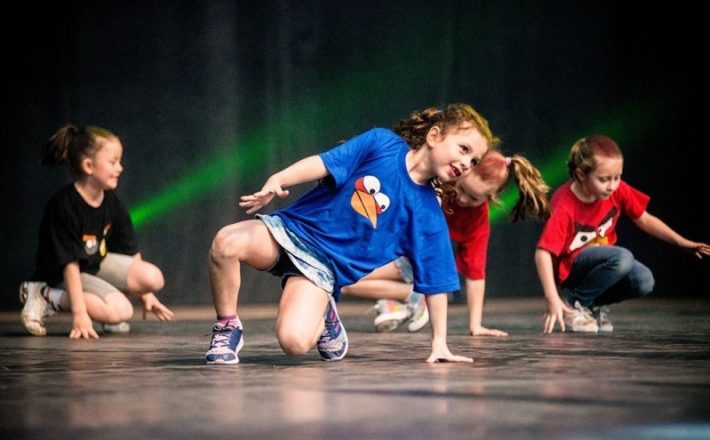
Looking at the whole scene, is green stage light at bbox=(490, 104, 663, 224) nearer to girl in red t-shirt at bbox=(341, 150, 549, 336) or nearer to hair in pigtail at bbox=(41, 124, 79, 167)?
girl in red t-shirt at bbox=(341, 150, 549, 336)

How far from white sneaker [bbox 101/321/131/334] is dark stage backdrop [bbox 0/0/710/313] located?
1304 millimetres

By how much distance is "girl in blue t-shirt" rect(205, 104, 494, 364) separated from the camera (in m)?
2.96

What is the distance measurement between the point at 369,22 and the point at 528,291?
1636 mm

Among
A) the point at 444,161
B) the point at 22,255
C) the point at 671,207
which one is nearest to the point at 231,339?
the point at 444,161

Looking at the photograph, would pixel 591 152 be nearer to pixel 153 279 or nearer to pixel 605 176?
pixel 605 176

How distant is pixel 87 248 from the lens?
416 cm

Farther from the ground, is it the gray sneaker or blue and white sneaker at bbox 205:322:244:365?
the gray sneaker

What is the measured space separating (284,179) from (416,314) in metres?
1.46

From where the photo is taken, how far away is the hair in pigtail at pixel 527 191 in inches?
144

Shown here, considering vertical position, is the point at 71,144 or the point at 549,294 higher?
the point at 71,144

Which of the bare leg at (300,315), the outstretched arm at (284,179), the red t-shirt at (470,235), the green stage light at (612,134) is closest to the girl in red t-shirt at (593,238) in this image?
the red t-shirt at (470,235)

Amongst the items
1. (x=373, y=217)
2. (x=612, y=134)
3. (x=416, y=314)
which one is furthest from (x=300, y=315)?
(x=612, y=134)

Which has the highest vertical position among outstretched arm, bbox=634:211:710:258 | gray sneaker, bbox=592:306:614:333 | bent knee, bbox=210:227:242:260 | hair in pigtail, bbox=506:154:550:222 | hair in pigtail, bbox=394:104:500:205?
hair in pigtail, bbox=394:104:500:205

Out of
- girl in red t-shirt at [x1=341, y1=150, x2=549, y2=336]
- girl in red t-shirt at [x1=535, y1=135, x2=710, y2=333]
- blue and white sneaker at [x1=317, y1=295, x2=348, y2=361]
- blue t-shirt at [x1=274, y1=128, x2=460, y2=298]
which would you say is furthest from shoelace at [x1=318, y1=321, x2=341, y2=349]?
girl in red t-shirt at [x1=535, y1=135, x2=710, y2=333]
